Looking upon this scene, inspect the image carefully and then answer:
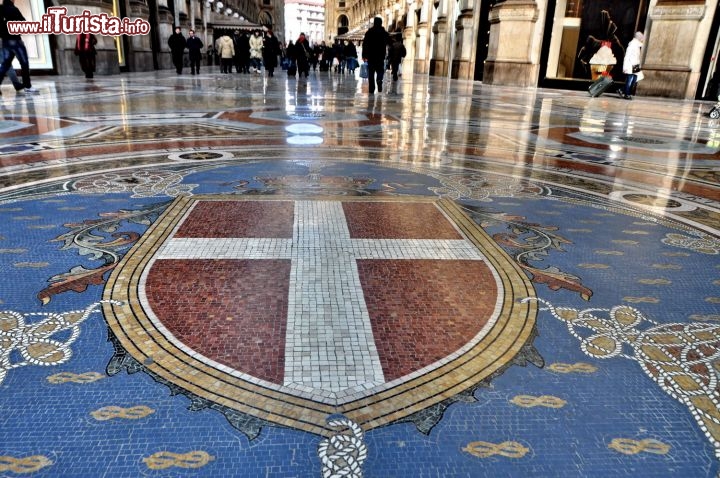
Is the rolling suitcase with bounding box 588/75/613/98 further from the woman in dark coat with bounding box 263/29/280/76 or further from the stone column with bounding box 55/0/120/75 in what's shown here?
the stone column with bounding box 55/0/120/75

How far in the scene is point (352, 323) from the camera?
6.53 feet

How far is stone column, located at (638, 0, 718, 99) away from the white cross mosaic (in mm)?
14563

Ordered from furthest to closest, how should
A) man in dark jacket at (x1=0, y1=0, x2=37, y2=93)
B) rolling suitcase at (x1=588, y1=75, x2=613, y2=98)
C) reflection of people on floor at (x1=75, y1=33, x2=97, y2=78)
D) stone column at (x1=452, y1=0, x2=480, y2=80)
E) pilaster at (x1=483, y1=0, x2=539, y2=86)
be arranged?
stone column at (x1=452, y1=0, x2=480, y2=80) → pilaster at (x1=483, y1=0, x2=539, y2=86) → reflection of people on floor at (x1=75, y1=33, x2=97, y2=78) → rolling suitcase at (x1=588, y1=75, x2=613, y2=98) → man in dark jacket at (x1=0, y1=0, x2=37, y2=93)

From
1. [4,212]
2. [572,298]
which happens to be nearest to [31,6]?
[4,212]

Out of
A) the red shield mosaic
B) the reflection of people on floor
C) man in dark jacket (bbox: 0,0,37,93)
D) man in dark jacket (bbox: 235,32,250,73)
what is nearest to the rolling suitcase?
the red shield mosaic

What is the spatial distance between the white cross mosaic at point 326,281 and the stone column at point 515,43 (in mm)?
17227

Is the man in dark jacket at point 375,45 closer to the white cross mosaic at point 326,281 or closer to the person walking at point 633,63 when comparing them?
the person walking at point 633,63

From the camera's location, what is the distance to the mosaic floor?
141 cm

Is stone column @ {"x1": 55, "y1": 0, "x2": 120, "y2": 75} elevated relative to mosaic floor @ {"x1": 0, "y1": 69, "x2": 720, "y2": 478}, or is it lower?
elevated

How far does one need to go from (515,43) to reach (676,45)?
18.2ft

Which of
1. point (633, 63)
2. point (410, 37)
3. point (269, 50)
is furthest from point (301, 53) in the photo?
point (410, 37)

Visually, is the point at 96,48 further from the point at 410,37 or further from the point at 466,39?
the point at 410,37

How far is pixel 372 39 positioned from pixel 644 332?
12620 millimetres

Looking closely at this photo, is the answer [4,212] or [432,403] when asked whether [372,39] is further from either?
[432,403]
